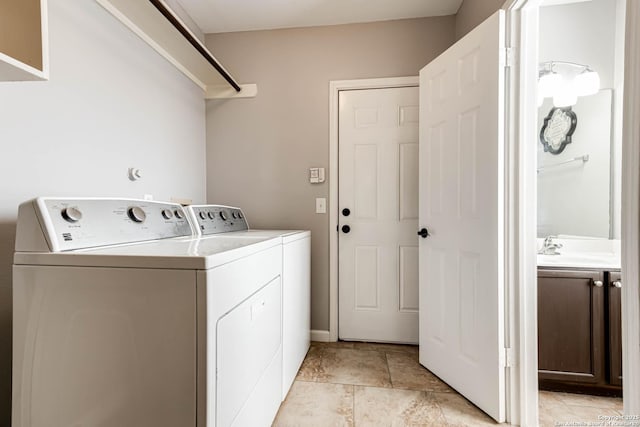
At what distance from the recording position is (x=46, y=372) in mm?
787

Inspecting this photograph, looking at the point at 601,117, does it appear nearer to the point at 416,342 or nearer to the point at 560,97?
the point at 560,97

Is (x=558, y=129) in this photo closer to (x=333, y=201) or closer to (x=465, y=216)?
(x=465, y=216)

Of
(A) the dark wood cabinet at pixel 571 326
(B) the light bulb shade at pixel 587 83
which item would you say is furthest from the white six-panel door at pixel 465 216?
(B) the light bulb shade at pixel 587 83

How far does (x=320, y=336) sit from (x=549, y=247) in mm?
1738

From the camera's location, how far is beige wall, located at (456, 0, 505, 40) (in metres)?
1.61

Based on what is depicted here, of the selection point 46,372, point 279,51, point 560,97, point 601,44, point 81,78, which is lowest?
point 46,372

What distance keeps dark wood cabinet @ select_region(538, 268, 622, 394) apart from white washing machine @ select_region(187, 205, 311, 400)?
1.38m

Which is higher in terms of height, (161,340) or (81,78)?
(81,78)

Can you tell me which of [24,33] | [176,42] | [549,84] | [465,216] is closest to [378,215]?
[465,216]

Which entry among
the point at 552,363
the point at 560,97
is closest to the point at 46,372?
the point at 552,363

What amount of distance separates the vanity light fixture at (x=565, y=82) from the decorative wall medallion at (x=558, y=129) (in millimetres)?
58

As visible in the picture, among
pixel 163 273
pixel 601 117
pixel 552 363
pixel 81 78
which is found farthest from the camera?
pixel 601 117

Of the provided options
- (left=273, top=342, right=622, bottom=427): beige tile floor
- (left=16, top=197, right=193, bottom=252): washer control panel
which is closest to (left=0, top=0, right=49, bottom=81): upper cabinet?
(left=16, top=197, right=193, bottom=252): washer control panel

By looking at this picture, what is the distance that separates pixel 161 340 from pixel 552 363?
1.97m
